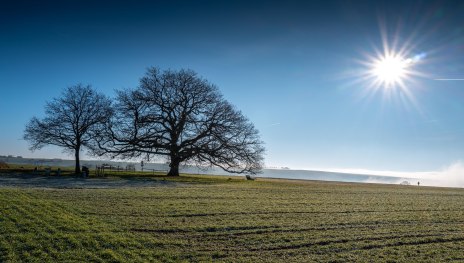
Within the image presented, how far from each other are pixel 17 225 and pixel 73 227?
1568 mm

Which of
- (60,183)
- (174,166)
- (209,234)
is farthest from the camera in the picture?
(174,166)

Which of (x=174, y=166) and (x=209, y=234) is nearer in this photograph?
(x=209, y=234)

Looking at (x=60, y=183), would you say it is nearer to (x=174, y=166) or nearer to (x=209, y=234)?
(x=174, y=166)

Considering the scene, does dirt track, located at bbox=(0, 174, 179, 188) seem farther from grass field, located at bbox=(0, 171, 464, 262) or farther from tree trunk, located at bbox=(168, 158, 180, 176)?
tree trunk, located at bbox=(168, 158, 180, 176)

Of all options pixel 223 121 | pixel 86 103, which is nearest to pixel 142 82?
pixel 86 103

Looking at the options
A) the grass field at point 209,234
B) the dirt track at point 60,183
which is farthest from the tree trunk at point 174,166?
the grass field at point 209,234

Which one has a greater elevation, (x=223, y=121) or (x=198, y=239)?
(x=223, y=121)

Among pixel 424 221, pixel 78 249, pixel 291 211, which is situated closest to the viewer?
pixel 78 249

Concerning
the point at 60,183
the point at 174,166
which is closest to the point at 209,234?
the point at 60,183

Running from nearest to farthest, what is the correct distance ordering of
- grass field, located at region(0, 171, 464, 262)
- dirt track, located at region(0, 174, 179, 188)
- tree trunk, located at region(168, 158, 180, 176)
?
grass field, located at region(0, 171, 464, 262), dirt track, located at region(0, 174, 179, 188), tree trunk, located at region(168, 158, 180, 176)

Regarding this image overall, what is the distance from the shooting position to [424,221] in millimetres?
14828

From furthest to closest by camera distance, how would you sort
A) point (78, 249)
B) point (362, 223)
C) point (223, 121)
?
point (223, 121), point (362, 223), point (78, 249)

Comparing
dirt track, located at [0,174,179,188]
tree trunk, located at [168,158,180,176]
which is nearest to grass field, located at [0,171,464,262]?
dirt track, located at [0,174,179,188]

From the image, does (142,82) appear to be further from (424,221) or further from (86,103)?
(424,221)
